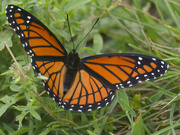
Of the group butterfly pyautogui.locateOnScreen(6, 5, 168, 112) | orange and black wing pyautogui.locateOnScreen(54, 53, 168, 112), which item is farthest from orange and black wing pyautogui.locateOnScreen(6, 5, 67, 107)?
orange and black wing pyautogui.locateOnScreen(54, 53, 168, 112)

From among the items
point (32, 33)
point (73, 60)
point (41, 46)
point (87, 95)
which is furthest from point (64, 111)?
point (32, 33)

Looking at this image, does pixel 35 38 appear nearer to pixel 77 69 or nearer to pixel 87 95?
pixel 77 69

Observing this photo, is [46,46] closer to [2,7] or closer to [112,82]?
[2,7]

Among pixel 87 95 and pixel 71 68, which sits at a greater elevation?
pixel 71 68

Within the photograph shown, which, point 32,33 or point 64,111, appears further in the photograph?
point 64,111

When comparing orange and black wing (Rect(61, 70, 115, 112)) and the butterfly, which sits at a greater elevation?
the butterfly

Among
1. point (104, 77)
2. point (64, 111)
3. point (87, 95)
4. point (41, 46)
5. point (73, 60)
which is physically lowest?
point (64, 111)

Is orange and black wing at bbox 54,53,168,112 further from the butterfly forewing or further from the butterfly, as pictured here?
the butterfly forewing

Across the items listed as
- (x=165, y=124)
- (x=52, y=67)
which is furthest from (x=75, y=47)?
(x=165, y=124)
